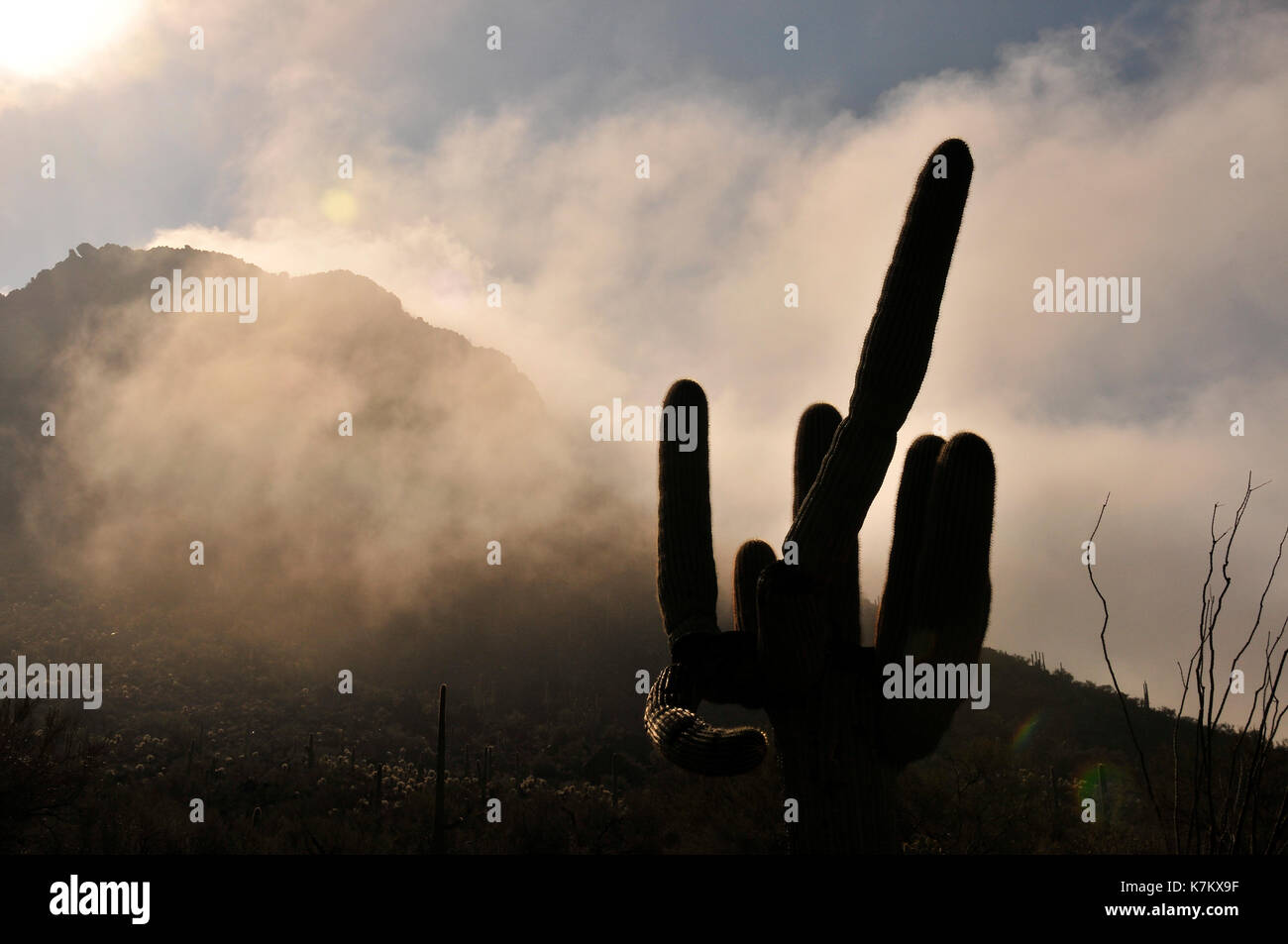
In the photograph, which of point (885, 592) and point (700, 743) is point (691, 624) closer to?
point (885, 592)

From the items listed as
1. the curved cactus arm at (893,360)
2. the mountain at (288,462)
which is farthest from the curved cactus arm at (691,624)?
the mountain at (288,462)

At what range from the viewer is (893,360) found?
4984mm

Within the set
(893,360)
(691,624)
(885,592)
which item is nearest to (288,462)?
(691,624)

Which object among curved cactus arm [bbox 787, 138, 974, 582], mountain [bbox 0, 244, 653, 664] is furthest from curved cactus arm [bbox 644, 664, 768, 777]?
mountain [bbox 0, 244, 653, 664]

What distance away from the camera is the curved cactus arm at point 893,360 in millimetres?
4941

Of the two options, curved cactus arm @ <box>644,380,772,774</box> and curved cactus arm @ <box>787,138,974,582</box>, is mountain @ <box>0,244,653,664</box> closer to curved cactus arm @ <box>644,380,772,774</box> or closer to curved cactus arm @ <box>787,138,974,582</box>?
curved cactus arm @ <box>644,380,772,774</box>

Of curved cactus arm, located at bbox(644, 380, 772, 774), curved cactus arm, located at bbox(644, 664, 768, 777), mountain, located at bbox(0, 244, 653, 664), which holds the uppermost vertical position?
mountain, located at bbox(0, 244, 653, 664)

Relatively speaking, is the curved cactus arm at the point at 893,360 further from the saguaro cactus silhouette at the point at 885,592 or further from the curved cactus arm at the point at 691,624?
the curved cactus arm at the point at 691,624

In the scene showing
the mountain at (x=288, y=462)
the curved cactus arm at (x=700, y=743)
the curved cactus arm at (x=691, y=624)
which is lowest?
the curved cactus arm at (x=700, y=743)

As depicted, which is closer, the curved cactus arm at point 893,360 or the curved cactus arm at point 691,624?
the curved cactus arm at point 691,624

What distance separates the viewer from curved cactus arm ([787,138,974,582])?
4.94 metres

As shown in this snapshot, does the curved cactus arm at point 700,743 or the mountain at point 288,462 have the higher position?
the mountain at point 288,462

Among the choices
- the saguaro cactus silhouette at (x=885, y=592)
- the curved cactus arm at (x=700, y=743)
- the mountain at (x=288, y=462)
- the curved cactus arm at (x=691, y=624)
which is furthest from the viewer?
the mountain at (x=288, y=462)

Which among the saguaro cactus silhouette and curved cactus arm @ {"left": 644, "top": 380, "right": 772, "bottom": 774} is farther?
the saguaro cactus silhouette
